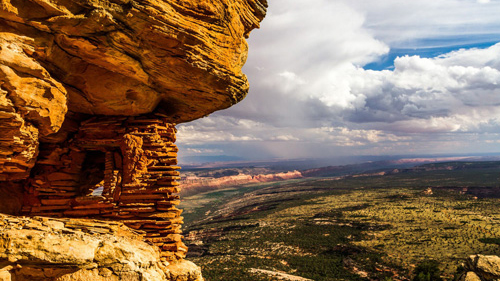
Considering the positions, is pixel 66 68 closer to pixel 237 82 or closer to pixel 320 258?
pixel 237 82

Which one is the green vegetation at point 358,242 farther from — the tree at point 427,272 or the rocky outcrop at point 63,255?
the rocky outcrop at point 63,255

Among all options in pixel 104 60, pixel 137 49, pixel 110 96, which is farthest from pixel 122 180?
pixel 137 49

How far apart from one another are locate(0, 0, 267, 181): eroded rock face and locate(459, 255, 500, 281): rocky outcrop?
3561 centimetres

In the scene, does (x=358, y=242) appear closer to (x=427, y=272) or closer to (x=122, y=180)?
(x=427, y=272)

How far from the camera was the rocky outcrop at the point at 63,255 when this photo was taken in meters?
7.64

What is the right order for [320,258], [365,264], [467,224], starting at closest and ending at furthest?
[365,264] → [320,258] → [467,224]

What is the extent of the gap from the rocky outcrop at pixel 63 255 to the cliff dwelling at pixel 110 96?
1.51m

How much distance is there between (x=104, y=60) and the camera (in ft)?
35.9

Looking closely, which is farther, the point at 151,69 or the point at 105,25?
the point at 151,69

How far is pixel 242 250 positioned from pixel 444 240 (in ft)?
136

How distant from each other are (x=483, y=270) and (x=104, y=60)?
139 ft

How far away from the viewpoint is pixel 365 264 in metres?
48.9

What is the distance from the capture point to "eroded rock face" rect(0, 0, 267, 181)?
9086mm

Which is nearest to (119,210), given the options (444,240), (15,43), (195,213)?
(15,43)
